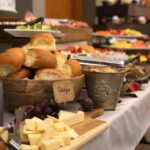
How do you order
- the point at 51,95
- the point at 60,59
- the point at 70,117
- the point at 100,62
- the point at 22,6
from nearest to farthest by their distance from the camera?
the point at 70,117 → the point at 51,95 → the point at 60,59 → the point at 100,62 → the point at 22,6

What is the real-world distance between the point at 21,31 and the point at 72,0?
11.4 feet

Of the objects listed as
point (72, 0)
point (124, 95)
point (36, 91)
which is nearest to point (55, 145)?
point (36, 91)

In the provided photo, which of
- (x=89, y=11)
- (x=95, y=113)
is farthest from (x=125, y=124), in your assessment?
(x=89, y=11)

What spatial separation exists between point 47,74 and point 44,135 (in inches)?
12.9

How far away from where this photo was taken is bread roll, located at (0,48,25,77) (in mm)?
1065

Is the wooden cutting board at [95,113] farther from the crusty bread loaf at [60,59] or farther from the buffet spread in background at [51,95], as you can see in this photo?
the crusty bread loaf at [60,59]

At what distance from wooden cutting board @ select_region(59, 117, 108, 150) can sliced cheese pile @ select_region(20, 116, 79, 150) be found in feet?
0.06

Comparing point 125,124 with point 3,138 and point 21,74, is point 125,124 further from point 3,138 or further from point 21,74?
point 3,138

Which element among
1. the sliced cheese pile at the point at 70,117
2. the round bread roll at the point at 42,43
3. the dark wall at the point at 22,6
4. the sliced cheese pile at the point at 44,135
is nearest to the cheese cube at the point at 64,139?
the sliced cheese pile at the point at 44,135

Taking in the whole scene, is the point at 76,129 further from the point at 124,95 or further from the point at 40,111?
the point at 124,95

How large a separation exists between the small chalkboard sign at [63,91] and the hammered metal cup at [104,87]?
0.13 metres

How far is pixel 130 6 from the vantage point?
4086mm

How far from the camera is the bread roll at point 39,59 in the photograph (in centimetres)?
110

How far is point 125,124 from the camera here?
1224 millimetres
